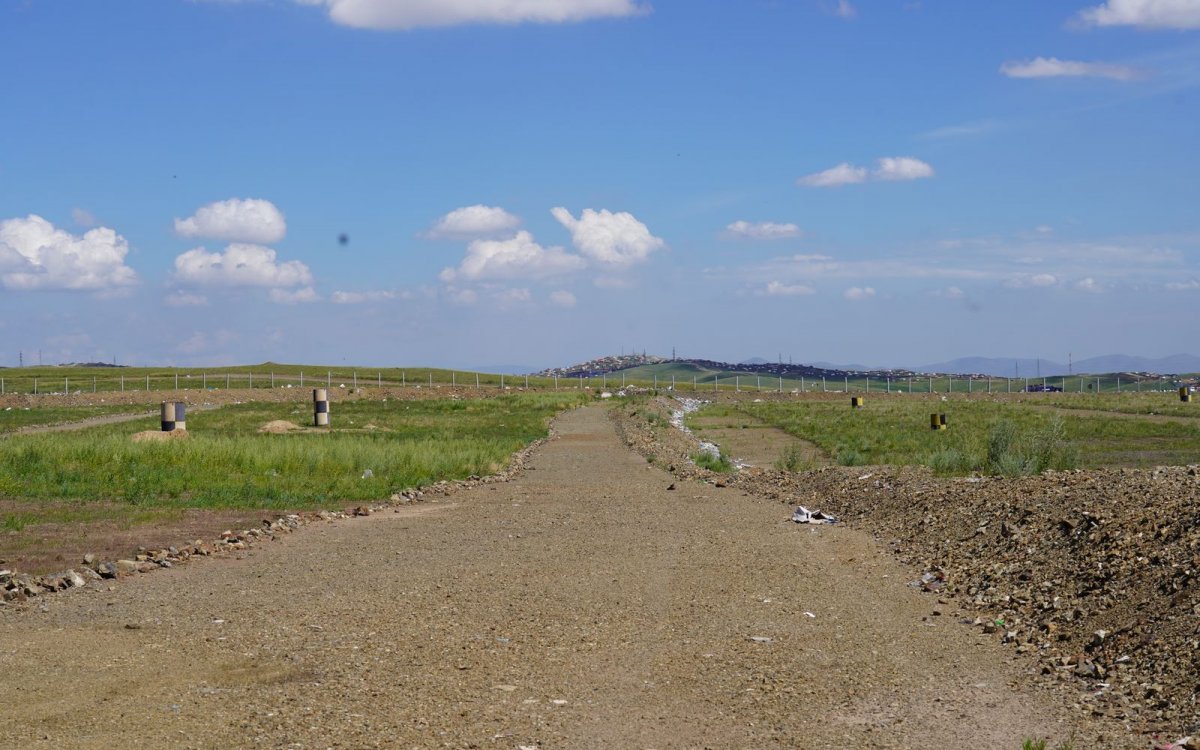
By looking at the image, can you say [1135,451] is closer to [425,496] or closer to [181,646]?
[425,496]

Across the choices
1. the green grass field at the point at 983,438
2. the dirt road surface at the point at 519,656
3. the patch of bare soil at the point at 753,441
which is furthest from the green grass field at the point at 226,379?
the dirt road surface at the point at 519,656

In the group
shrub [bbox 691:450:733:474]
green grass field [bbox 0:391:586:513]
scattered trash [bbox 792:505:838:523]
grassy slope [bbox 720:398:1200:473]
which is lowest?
grassy slope [bbox 720:398:1200:473]

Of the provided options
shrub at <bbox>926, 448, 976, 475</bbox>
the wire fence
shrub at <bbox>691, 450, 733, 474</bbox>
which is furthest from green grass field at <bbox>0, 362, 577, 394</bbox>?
shrub at <bbox>926, 448, 976, 475</bbox>

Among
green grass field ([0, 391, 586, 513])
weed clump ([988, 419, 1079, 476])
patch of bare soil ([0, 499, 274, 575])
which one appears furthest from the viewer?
weed clump ([988, 419, 1079, 476])

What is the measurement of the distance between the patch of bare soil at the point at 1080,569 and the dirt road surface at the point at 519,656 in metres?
0.39

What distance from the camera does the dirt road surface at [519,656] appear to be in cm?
678

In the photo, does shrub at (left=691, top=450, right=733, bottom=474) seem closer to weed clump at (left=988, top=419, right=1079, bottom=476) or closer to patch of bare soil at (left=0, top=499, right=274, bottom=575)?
weed clump at (left=988, top=419, right=1079, bottom=476)

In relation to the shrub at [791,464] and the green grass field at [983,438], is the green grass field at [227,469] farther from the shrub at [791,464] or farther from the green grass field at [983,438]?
the green grass field at [983,438]

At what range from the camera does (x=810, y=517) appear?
17.0 meters

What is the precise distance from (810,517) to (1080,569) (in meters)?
6.69

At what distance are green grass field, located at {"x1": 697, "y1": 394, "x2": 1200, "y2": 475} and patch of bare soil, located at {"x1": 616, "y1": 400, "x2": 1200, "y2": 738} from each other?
4.88 m

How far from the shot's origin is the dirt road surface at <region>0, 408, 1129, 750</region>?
678 centimetres

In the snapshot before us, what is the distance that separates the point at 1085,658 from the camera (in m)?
8.26

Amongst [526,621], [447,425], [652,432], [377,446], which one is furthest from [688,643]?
[447,425]
